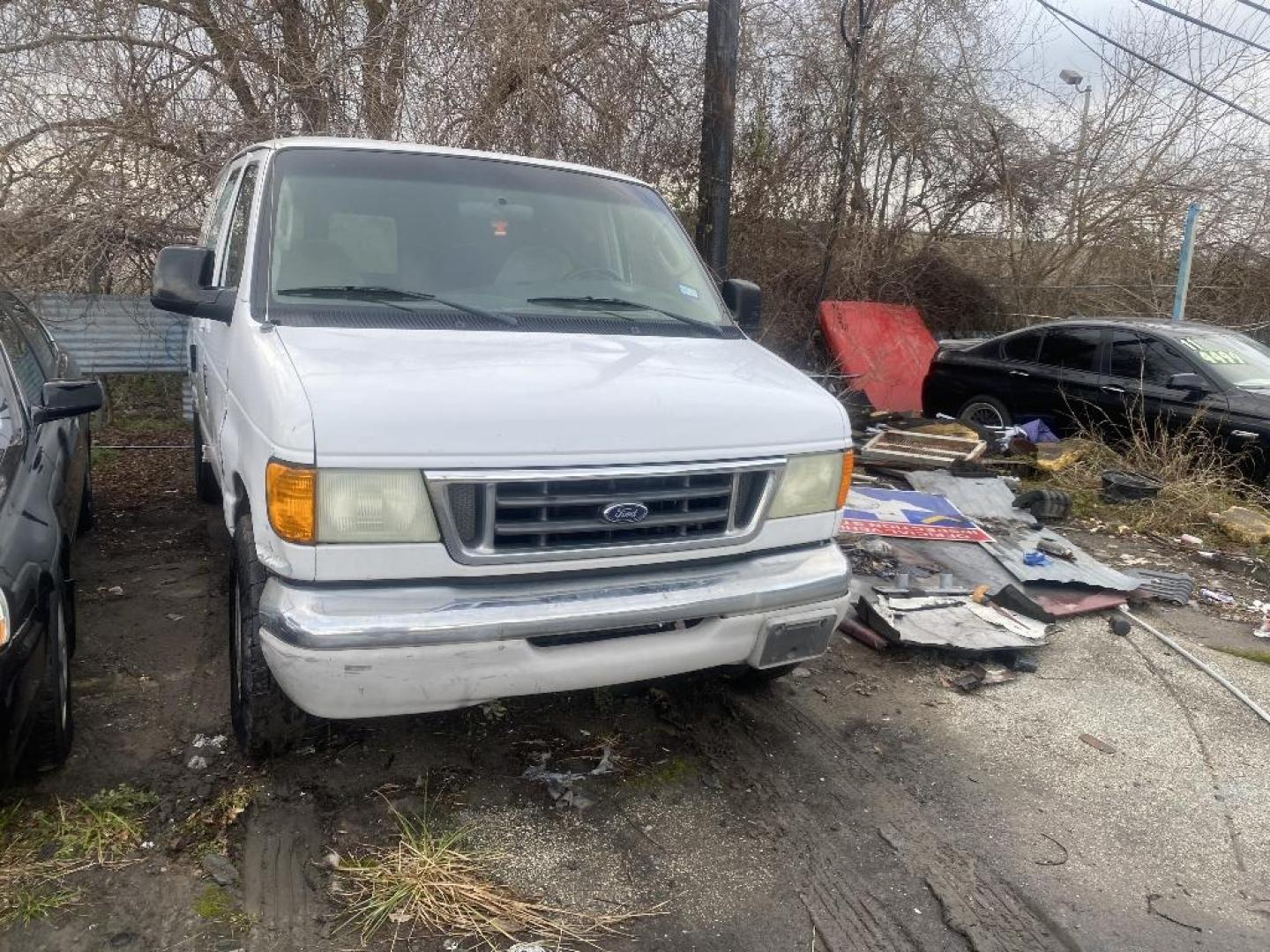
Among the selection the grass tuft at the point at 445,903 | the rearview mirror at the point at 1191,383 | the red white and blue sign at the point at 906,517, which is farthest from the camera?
the rearview mirror at the point at 1191,383

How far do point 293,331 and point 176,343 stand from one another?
20.6ft

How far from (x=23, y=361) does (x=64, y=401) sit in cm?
95

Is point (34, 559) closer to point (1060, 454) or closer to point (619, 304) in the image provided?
point (619, 304)

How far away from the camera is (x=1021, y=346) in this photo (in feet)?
31.1

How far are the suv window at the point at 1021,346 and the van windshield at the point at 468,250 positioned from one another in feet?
21.0

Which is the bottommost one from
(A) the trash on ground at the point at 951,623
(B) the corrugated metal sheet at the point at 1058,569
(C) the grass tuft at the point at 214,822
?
(C) the grass tuft at the point at 214,822

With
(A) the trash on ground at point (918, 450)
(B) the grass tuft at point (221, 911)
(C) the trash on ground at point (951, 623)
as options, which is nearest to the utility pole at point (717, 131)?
(A) the trash on ground at point (918, 450)

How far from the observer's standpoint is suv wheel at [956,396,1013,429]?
31.2 feet

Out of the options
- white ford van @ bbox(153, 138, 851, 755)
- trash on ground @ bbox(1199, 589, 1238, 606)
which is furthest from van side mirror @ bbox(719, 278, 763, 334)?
trash on ground @ bbox(1199, 589, 1238, 606)

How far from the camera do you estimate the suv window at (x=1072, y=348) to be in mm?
8750

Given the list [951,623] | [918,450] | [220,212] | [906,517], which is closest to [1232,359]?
[918,450]

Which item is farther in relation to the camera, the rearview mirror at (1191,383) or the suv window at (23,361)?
the rearview mirror at (1191,383)

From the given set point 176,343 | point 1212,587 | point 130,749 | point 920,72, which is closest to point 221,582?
point 130,749

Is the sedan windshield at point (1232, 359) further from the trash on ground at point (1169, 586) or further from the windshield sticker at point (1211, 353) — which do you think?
the trash on ground at point (1169, 586)
